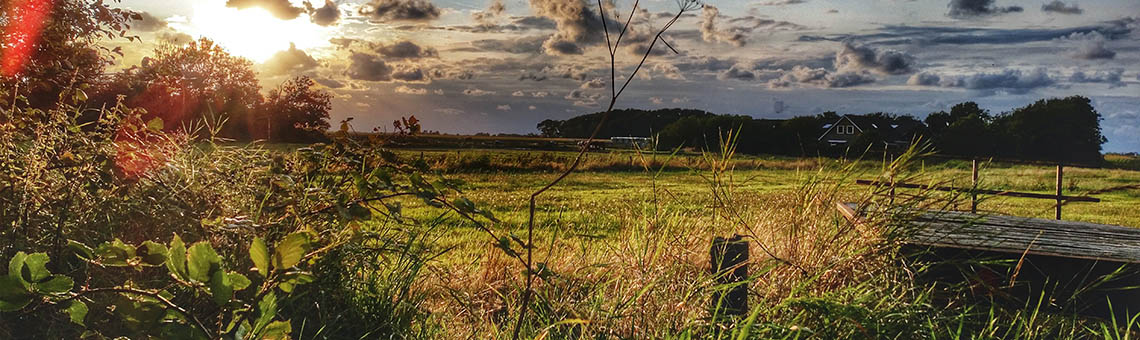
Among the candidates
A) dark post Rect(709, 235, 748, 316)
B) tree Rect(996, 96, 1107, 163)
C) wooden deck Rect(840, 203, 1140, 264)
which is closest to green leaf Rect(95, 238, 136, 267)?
dark post Rect(709, 235, 748, 316)

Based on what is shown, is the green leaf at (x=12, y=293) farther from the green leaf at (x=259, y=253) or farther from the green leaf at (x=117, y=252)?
the green leaf at (x=259, y=253)

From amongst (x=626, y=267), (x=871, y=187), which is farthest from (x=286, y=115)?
(x=871, y=187)

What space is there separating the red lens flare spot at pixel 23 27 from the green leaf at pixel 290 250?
568 centimetres

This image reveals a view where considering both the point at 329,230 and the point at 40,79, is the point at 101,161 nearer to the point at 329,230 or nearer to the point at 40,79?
the point at 329,230

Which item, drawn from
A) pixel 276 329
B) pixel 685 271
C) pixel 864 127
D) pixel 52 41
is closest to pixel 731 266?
pixel 685 271

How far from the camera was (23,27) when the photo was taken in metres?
6.00

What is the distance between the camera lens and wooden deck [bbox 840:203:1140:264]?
4164 mm

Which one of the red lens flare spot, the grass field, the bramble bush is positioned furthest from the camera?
the red lens flare spot

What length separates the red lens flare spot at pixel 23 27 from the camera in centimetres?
588

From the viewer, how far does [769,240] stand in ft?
17.7

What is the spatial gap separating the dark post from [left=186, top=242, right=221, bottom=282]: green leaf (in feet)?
8.47

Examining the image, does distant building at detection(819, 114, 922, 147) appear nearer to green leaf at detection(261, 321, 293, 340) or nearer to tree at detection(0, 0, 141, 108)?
tree at detection(0, 0, 141, 108)

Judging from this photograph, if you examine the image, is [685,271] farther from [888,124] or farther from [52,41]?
[888,124]

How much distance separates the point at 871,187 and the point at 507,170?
1855 cm
